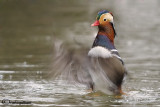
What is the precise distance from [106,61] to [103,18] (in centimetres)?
70

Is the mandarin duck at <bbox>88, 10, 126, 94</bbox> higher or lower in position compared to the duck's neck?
lower

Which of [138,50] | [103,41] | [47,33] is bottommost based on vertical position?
[103,41]

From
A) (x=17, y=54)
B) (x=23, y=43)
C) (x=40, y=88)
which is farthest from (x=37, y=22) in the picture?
(x=40, y=88)

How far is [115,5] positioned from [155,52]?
1003 centimetres

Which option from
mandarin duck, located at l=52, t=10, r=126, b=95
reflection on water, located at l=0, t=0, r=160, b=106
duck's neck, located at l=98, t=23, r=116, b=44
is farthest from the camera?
duck's neck, located at l=98, t=23, r=116, b=44

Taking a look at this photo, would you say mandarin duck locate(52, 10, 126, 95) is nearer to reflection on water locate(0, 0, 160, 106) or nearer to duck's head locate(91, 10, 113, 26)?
duck's head locate(91, 10, 113, 26)

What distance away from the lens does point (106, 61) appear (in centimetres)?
759

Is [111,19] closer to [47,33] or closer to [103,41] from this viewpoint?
[103,41]

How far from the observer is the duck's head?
7.84 metres

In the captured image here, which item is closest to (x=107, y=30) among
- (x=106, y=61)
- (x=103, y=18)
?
(x=103, y=18)

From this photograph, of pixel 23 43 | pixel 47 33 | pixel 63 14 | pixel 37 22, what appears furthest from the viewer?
pixel 63 14

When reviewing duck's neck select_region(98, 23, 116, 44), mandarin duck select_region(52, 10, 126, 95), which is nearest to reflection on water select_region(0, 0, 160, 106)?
mandarin duck select_region(52, 10, 126, 95)

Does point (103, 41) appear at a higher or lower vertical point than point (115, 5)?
lower

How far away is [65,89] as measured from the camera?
27.3 feet
